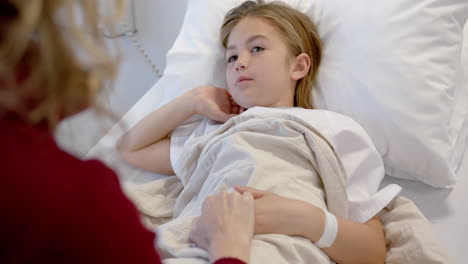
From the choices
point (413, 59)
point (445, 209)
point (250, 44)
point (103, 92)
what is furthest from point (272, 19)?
point (103, 92)

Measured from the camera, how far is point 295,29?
1318mm

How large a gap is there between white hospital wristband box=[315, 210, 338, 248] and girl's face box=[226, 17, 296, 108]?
1.29 feet

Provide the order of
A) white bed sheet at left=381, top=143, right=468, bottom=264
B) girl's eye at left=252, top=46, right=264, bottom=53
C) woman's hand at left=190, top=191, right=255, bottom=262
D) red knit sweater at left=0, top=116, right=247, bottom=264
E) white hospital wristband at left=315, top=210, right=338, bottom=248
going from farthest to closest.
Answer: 1. girl's eye at left=252, top=46, right=264, bottom=53
2. white bed sheet at left=381, top=143, right=468, bottom=264
3. white hospital wristband at left=315, top=210, right=338, bottom=248
4. woman's hand at left=190, top=191, right=255, bottom=262
5. red knit sweater at left=0, top=116, right=247, bottom=264

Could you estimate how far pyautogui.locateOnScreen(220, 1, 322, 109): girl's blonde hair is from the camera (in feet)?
4.28

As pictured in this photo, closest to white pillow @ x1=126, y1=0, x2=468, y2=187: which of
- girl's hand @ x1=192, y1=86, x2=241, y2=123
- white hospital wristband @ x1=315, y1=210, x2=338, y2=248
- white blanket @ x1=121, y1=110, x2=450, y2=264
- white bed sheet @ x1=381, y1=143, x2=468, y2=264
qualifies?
white bed sheet @ x1=381, y1=143, x2=468, y2=264

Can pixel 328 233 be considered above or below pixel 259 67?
below

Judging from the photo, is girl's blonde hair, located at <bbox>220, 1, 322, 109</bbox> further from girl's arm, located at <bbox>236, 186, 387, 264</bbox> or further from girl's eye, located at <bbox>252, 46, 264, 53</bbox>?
girl's arm, located at <bbox>236, 186, 387, 264</bbox>

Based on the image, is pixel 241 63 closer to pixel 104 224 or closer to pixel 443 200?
pixel 443 200

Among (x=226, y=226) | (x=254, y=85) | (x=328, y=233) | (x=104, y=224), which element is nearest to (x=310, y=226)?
(x=328, y=233)

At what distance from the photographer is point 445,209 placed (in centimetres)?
122

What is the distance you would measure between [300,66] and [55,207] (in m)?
0.96

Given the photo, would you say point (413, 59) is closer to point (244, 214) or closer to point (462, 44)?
point (462, 44)

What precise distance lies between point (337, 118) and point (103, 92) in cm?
74

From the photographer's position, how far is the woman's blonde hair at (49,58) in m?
0.46
